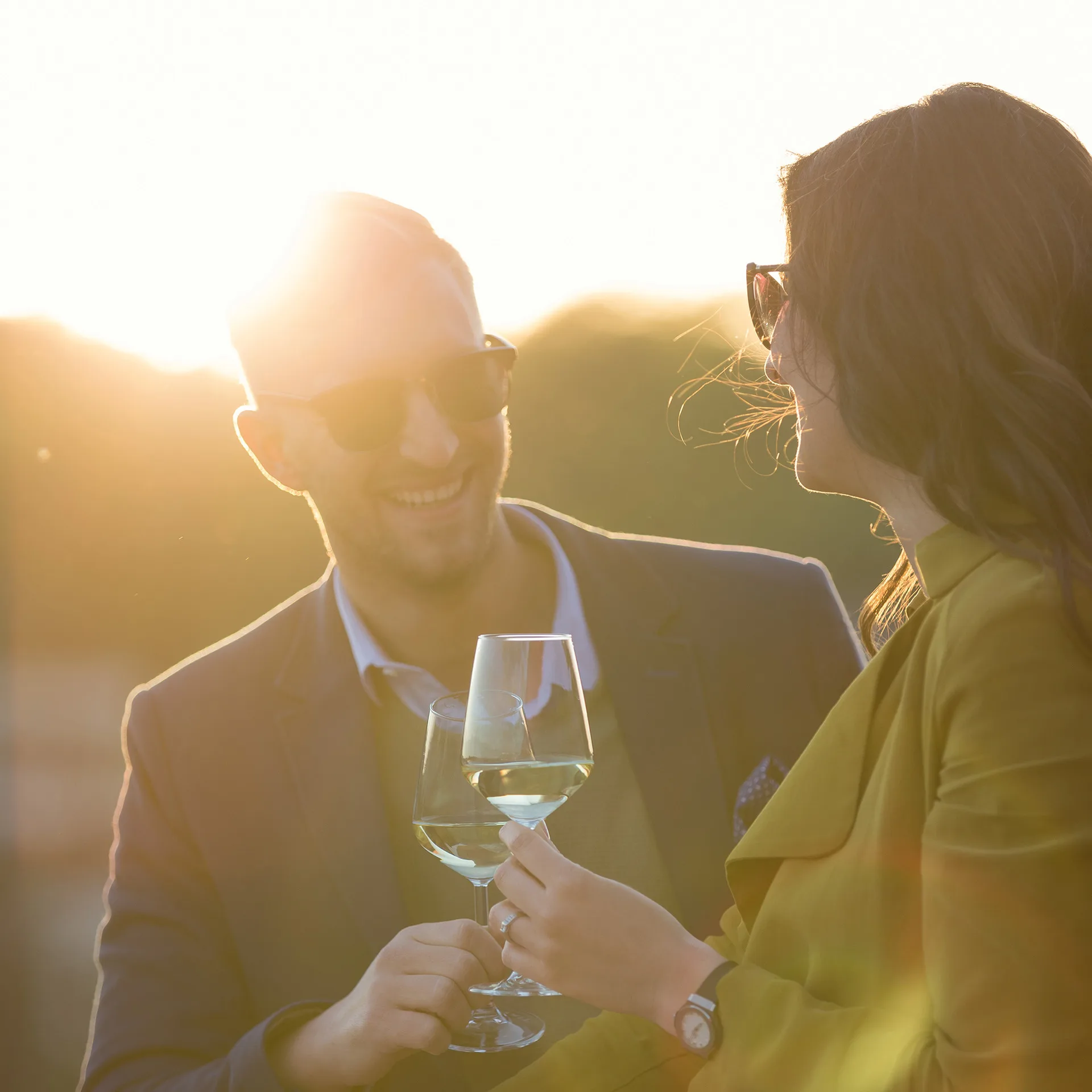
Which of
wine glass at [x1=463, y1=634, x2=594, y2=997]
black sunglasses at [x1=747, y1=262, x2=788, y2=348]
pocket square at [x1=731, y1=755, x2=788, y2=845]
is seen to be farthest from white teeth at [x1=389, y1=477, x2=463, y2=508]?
black sunglasses at [x1=747, y1=262, x2=788, y2=348]

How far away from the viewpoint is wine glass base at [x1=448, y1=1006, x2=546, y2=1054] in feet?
7.26

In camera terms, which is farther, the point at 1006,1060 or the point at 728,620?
the point at 728,620

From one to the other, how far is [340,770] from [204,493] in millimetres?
10105

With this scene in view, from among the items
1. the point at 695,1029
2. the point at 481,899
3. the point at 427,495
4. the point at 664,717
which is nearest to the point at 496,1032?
the point at 481,899

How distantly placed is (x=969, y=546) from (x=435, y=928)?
1118 mm

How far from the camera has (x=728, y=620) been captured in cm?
323

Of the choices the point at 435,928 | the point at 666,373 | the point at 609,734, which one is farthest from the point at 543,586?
the point at 666,373

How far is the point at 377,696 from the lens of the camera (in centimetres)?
311

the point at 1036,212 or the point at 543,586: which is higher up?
the point at 1036,212

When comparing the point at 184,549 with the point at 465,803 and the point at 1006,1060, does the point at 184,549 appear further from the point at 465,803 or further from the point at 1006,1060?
the point at 1006,1060

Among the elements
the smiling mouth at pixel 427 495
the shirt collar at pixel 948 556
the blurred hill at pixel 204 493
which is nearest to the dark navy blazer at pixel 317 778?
the smiling mouth at pixel 427 495

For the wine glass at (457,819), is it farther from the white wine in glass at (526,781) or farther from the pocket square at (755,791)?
the pocket square at (755,791)

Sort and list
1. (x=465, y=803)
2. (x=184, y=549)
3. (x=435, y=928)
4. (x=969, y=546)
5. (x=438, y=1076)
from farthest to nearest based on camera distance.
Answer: (x=184, y=549), (x=438, y=1076), (x=465, y=803), (x=435, y=928), (x=969, y=546)

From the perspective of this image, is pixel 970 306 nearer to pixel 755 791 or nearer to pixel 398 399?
pixel 755 791
